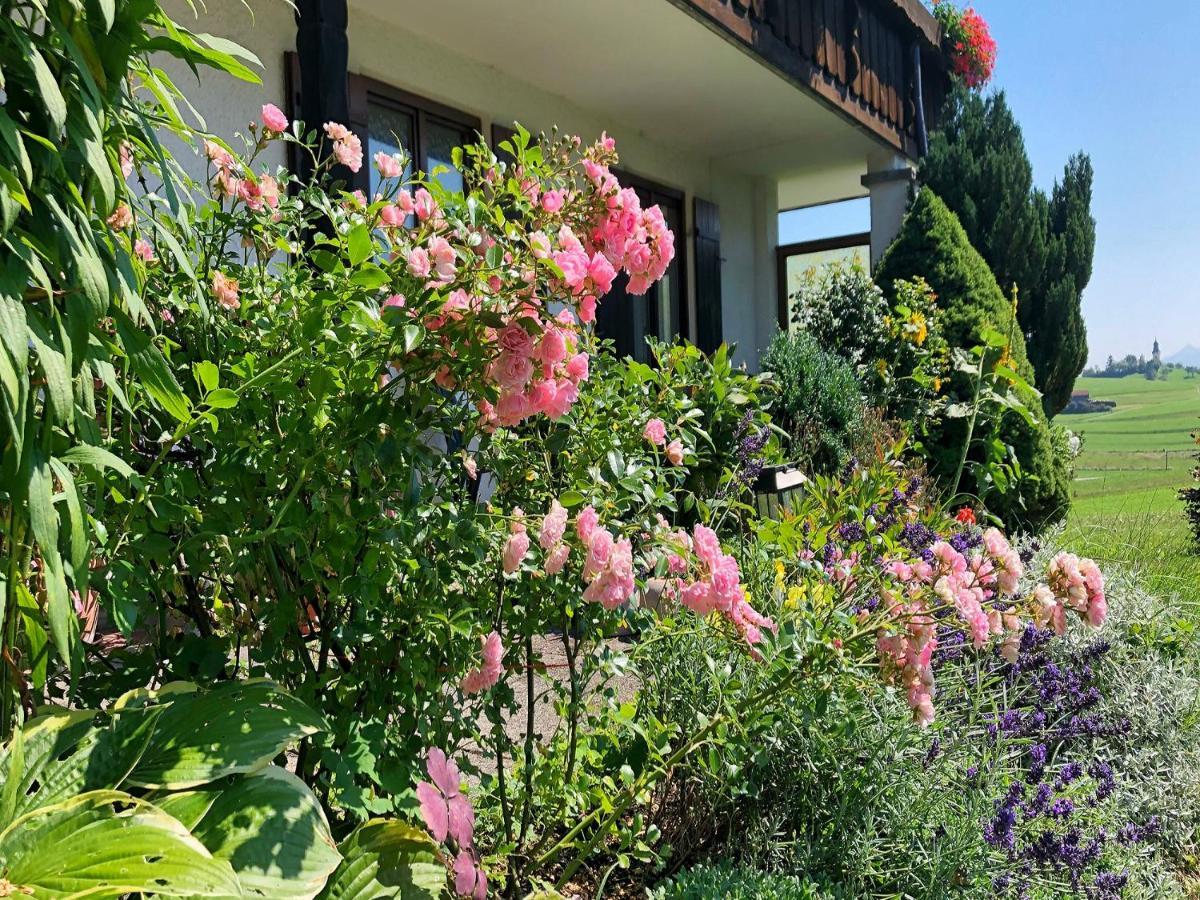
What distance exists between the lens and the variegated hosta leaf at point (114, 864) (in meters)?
0.98

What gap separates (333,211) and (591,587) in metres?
0.88

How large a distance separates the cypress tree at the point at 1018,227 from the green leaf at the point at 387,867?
800 centimetres

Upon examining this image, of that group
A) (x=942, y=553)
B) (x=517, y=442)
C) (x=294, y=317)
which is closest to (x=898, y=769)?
(x=942, y=553)

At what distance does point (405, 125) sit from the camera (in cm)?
516

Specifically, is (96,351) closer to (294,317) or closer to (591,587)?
(294,317)

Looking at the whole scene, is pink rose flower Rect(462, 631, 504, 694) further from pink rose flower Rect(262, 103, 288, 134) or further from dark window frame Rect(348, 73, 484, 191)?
dark window frame Rect(348, 73, 484, 191)

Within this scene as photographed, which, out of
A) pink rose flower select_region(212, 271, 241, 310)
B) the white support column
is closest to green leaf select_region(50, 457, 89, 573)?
pink rose flower select_region(212, 271, 241, 310)

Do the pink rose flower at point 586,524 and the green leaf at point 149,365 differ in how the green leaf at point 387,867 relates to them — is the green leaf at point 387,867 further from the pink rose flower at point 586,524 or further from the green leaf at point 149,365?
the green leaf at point 149,365

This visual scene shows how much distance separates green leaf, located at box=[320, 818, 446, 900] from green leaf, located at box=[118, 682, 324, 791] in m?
0.20

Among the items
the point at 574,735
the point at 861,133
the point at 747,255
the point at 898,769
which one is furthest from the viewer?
the point at 747,255

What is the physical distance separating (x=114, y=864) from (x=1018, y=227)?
8.81 metres

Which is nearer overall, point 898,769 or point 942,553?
point 942,553

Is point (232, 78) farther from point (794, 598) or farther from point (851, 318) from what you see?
point (851, 318)

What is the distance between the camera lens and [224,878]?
1.02m
